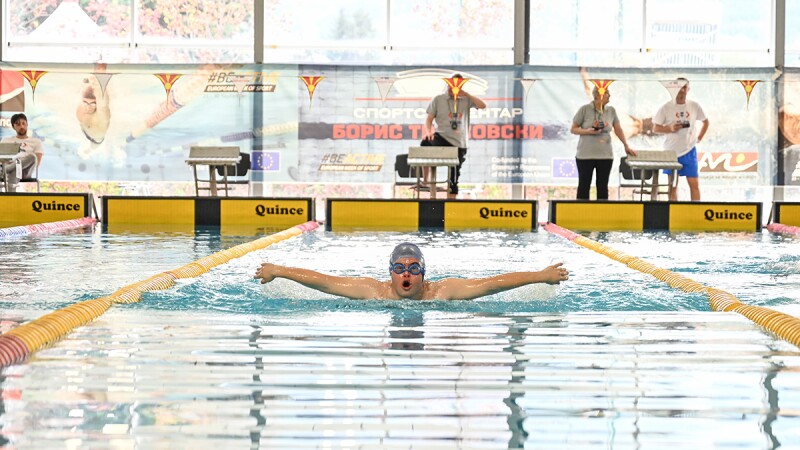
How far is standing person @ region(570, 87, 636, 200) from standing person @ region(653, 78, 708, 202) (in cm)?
108

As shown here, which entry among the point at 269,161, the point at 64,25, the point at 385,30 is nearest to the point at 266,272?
the point at 269,161

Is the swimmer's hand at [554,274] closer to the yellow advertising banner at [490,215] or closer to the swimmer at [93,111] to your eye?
the yellow advertising banner at [490,215]

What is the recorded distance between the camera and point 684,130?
543 inches

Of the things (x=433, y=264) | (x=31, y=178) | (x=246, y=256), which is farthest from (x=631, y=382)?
(x=31, y=178)

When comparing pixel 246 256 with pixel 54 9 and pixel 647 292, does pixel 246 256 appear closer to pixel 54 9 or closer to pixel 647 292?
pixel 647 292

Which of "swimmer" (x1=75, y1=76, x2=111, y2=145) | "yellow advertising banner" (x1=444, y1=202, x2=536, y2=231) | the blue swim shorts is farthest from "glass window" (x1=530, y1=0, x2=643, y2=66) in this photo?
"swimmer" (x1=75, y1=76, x2=111, y2=145)

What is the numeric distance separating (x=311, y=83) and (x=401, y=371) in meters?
11.7

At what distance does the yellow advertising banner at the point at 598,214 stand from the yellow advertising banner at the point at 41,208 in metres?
5.57

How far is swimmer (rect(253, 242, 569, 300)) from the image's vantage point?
17.4 ft

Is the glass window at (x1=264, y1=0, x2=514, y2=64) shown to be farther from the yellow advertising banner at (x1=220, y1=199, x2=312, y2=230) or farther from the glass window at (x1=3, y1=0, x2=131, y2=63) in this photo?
the yellow advertising banner at (x1=220, y1=199, x2=312, y2=230)

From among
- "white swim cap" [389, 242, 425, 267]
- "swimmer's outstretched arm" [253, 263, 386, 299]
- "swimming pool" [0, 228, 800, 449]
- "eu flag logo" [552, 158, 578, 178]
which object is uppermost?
"eu flag logo" [552, 158, 578, 178]

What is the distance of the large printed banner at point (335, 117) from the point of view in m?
14.8

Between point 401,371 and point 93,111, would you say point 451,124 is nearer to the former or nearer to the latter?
point 93,111

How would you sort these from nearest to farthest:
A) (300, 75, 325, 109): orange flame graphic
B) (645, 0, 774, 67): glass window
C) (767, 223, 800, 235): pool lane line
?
(767, 223, 800, 235): pool lane line, (300, 75, 325, 109): orange flame graphic, (645, 0, 774, 67): glass window
